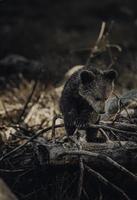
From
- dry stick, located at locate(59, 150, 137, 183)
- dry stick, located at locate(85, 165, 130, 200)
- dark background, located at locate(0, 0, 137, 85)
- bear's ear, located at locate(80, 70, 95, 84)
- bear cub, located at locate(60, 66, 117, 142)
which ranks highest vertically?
dark background, located at locate(0, 0, 137, 85)

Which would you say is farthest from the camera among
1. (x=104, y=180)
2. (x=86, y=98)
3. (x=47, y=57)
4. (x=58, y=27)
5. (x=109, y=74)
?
(x=58, y=27)

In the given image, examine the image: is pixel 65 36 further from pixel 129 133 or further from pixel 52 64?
pixel 129 133

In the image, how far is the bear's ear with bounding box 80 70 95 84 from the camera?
6.77 metres

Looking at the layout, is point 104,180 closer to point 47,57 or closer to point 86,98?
point 86,98

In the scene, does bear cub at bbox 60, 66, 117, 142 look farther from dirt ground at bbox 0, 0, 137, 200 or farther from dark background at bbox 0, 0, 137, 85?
dark background at bbox 0, 0, 137, 85

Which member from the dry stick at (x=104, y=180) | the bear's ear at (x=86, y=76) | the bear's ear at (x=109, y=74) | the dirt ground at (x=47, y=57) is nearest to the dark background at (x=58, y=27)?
the dirt ground at (x=47, y=57)

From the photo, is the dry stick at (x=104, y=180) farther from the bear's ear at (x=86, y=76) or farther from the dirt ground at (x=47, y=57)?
the bear's ear at (x=86, y=76)

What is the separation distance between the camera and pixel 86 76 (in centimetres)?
682

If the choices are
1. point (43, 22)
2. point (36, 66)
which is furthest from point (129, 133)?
point (43, 22)

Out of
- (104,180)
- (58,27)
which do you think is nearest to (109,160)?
(104,180)

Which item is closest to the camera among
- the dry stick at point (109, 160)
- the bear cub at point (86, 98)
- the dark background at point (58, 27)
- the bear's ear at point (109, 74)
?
the dry stick at point (109, 160)

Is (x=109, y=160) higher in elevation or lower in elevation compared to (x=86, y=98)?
lower

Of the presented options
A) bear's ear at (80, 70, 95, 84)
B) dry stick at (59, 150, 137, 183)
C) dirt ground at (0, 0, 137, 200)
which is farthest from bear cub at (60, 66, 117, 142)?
dry stick at (59, 150, 137, 183)

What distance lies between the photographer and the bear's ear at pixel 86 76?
6.77 metres
